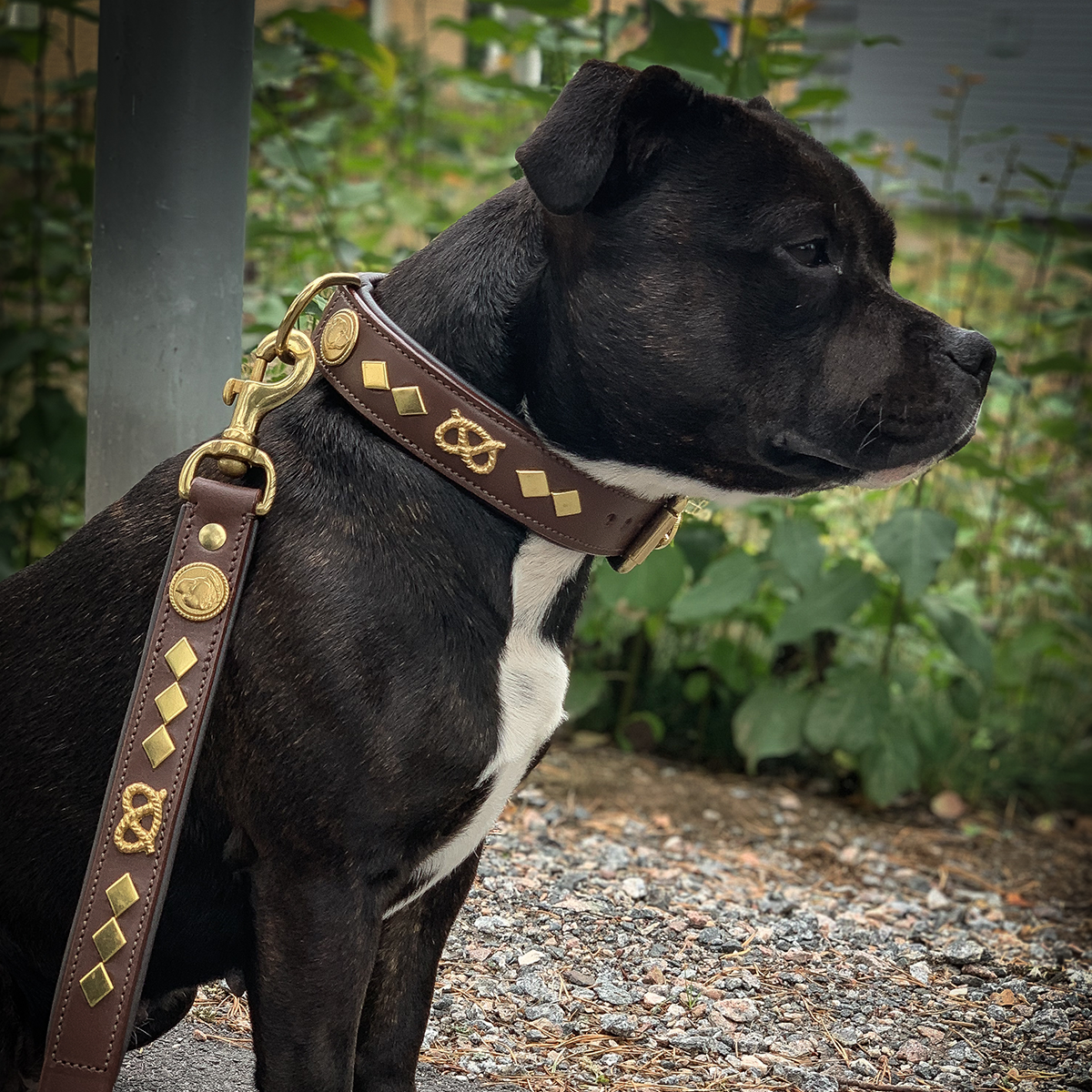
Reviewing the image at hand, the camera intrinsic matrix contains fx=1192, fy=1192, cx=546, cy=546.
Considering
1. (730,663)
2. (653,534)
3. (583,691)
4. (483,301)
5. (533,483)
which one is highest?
(483,301)

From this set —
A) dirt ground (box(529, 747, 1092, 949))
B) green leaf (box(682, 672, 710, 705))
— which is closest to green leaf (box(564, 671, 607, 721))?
dirt ground (box(529, 747, 1092, 949))

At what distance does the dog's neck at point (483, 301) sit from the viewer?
5.45 feet

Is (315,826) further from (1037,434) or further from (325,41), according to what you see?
(1037,434)

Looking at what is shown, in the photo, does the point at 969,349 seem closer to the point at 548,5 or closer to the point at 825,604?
the point at 825,604

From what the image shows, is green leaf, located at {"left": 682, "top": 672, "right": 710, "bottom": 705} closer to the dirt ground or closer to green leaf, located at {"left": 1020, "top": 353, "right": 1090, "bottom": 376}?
the dirt ground

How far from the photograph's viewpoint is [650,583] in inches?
135

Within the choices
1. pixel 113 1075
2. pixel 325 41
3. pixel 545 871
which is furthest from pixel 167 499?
pixel 325 41

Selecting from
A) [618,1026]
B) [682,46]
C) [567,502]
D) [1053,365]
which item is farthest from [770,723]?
[567,502]

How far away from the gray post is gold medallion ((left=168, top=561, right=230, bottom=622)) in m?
0.88

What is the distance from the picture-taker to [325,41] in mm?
3113

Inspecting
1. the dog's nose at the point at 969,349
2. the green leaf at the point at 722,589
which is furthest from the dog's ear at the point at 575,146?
the green leaf at the point at 722,589

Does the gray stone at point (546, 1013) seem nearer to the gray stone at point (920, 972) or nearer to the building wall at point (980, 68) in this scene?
the gray stone at point (920, 972)

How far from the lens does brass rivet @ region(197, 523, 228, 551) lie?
62.1 inches

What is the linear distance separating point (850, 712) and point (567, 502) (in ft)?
7.21
